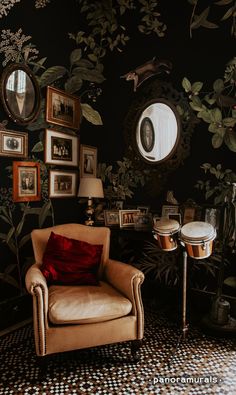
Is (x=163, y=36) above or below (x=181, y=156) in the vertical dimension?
above

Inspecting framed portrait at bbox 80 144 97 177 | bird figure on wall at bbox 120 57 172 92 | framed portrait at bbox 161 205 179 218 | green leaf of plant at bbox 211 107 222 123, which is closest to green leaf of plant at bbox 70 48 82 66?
bird figure on wall at bbox 120 57 172 92

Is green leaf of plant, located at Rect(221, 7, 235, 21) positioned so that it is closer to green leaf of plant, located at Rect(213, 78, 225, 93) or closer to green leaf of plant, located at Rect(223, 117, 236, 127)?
green leaf of plant, located at Rect(213, 78, 225, 93)

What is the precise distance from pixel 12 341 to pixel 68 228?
1015mm

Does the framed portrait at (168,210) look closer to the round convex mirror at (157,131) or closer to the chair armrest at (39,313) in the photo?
the round convex mirror at (157,131)

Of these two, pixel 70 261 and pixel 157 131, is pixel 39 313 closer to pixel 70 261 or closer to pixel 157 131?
pixel 70 261

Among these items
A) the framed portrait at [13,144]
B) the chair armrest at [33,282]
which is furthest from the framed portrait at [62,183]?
the chair armrest at [33,282]

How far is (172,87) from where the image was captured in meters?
3.02

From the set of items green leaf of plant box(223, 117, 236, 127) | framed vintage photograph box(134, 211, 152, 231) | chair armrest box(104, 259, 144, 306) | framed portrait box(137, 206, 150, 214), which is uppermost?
green leaf of plant box(223, 117, 236, 127)

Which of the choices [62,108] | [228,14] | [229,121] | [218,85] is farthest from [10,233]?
[228,14]

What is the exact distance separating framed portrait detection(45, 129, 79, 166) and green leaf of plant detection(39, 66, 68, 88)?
18.1 inches

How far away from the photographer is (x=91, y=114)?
3.45 meters

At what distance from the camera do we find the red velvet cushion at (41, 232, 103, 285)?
7.72ft

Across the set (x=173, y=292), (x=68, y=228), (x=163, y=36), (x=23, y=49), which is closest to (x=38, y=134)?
(x=23, y=49)

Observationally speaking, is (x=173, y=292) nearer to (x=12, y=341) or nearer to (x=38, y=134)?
(x=12, y=341)
